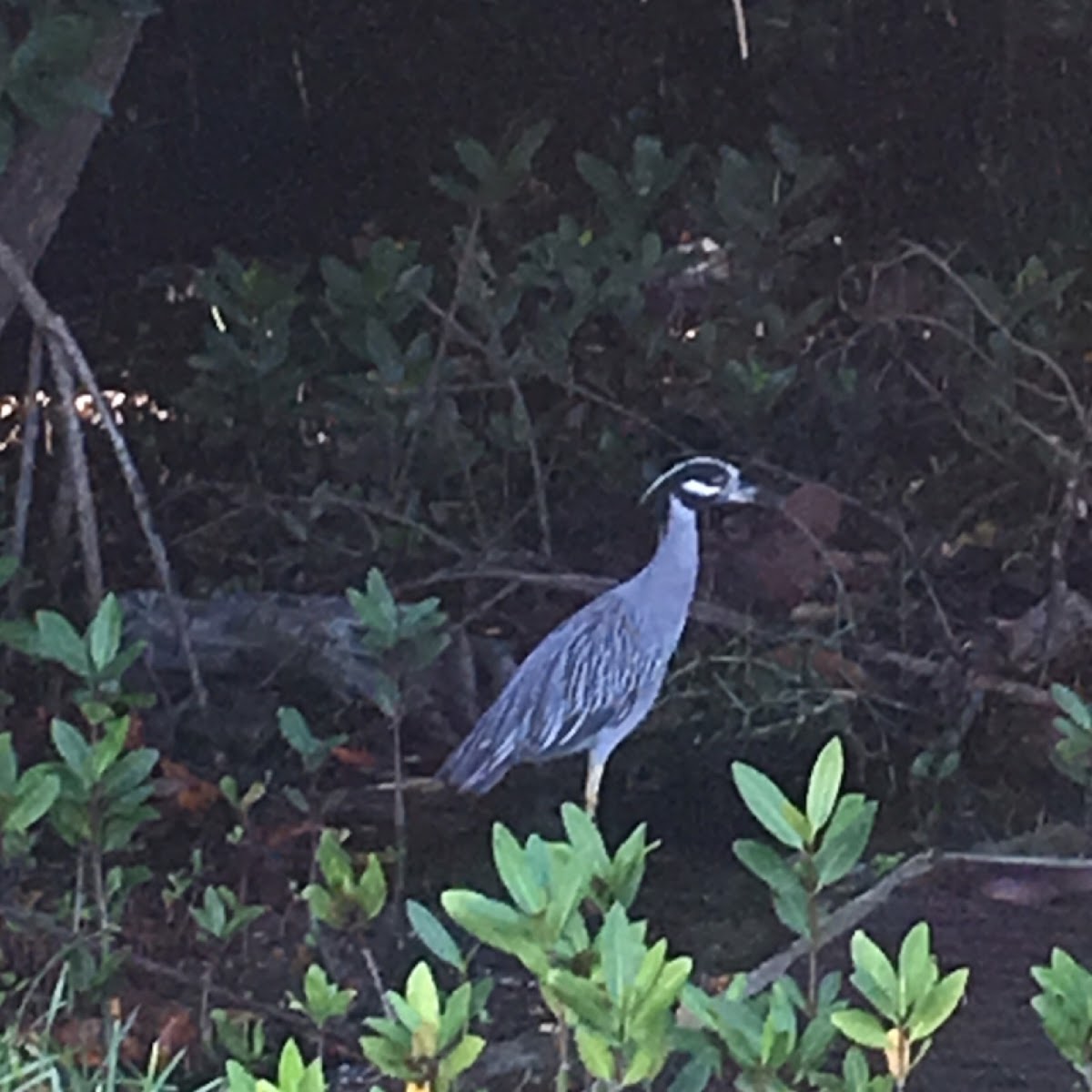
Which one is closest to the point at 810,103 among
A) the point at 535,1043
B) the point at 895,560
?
the point at 895,560

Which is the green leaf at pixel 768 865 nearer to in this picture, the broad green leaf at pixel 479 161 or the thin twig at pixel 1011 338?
the thin twig at pixel 1011 338

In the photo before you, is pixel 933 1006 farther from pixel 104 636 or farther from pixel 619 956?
pixel 104 636

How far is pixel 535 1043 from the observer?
2.96 metres

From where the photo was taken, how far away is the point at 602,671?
177 inches

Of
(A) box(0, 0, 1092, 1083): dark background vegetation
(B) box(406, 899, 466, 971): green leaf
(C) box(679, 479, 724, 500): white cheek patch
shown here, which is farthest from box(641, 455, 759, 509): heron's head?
(B) box(406, 899, 466, 971): green leaf

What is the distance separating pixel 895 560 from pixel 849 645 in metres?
0.54

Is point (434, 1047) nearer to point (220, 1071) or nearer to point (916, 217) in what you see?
point (220, 1071)

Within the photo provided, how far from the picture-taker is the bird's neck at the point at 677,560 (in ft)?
15.4

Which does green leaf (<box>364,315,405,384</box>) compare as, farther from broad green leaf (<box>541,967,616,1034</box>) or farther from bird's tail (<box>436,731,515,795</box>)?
broad green leaf (<box>541,967,616,1034</box>)

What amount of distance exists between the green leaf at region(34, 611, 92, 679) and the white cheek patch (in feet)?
7.11

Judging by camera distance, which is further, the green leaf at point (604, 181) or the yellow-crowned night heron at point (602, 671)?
the green leaf at point (604, 181)

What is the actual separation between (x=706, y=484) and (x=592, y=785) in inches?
28.9

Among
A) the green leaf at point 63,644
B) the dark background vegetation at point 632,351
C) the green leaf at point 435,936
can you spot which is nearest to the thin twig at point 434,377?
the dark background vegetation at point 632,351

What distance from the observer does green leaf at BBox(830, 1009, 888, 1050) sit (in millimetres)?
1834
